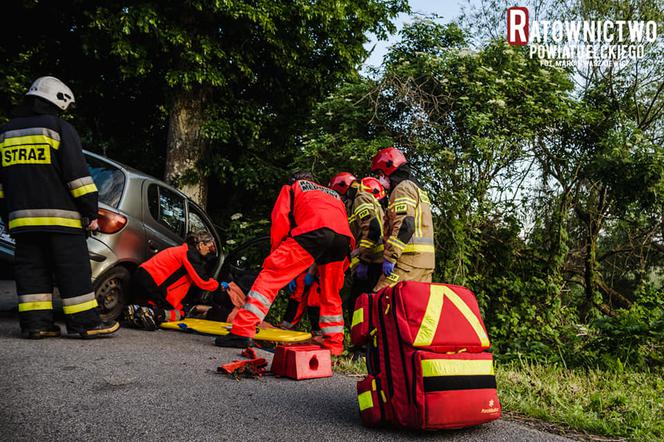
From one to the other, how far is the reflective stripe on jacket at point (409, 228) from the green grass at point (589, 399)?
1107 mm

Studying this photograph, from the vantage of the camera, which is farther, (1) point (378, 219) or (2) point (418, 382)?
(1) point (378, 219)

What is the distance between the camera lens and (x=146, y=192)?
245 inches

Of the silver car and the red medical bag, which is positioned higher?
the silver car

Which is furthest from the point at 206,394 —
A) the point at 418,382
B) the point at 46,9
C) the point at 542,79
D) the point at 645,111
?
the point at 645,111

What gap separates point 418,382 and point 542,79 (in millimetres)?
7101

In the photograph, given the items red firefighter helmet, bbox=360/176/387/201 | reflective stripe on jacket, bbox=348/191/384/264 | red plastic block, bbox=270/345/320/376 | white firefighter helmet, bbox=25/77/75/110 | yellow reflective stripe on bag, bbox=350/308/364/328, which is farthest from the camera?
red firefighter helmet, bbox=360/176/387/201

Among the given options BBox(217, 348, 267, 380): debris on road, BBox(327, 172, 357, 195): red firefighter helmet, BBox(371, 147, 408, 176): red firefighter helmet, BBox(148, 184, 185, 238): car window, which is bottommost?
BBox(217, 348, 267, 380): debris on road

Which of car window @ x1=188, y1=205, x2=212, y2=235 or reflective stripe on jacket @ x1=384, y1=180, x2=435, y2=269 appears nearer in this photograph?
reflective stripe on jacket @ x1=384, y1=180, x2=435, y2=269

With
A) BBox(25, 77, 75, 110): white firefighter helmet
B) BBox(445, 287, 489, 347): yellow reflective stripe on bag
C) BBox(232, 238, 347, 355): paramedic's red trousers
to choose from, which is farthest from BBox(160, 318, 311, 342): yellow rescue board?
BBox(445, 287, 489, 347): yellow reflective stripe on bag

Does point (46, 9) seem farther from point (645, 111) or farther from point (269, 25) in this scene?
point (645, 111)

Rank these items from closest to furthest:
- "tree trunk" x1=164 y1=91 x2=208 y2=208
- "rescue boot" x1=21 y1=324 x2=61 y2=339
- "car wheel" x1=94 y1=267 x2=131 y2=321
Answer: "rescue boot" x1=21 y1=324 x2=61 y2=339 < "car wheel" x1=94 y1=267 x2=131 y2=321 < "tree trunk" x1=164 y1=91 x2=208 y2=208

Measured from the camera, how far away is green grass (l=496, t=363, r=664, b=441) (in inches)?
121

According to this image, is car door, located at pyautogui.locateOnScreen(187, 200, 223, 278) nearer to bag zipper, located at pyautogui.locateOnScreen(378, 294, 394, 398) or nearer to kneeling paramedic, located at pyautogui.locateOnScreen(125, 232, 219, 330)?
kneeling paramedic, located at pyautogui.locateOnScreen(125, 232, 219, 330)

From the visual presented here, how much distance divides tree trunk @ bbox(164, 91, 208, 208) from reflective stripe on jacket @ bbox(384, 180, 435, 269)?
19.1 ft
